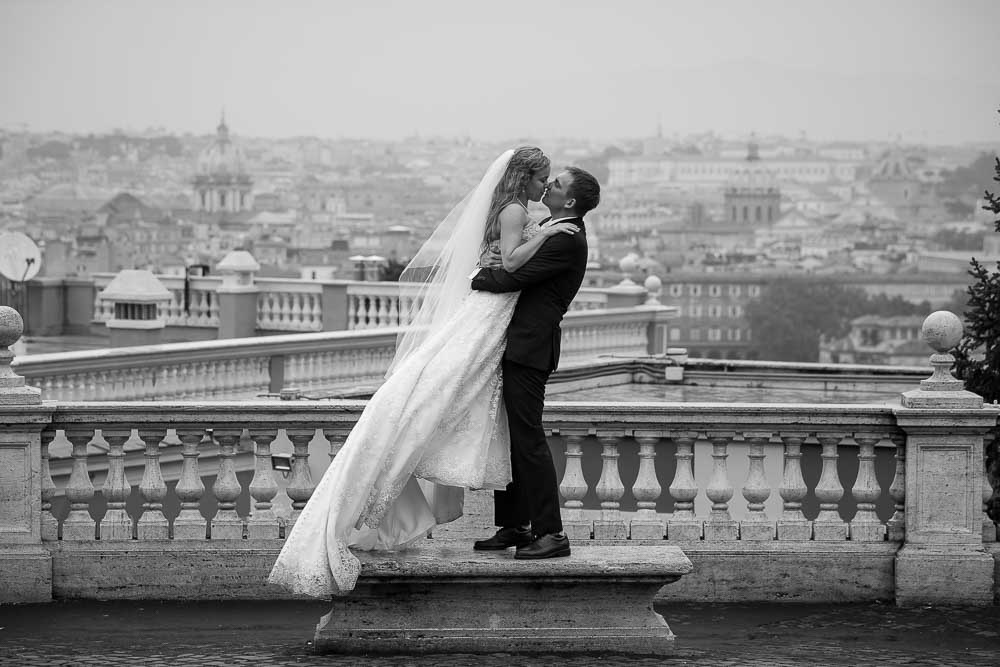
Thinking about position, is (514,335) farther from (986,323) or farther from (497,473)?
(986,323)

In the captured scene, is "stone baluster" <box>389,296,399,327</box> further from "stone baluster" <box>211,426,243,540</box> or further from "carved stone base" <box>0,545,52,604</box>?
"carved stone base" <box>0,545,52,604</box>

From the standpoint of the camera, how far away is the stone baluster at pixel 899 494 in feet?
26.0

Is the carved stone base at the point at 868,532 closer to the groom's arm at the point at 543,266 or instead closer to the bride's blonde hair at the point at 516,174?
the groom's arm at the point at 543,266

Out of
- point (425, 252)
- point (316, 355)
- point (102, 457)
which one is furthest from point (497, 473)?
point (316, 355)

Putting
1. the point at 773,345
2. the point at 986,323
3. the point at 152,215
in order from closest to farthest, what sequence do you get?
the point at 986,323 → the point at 773,345 → the point at 152,215

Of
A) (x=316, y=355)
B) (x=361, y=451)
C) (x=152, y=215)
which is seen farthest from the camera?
(x=152, y=215)

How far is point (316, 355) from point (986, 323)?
10.0 meters

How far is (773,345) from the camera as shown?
487 feet

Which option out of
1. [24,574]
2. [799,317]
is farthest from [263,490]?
[799,317]

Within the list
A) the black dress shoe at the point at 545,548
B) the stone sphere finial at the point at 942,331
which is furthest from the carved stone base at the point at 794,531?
the black dress shoe at the point at 545,548

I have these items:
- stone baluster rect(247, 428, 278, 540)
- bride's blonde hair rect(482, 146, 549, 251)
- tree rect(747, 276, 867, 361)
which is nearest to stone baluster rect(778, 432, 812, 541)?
bride's blonde hair rect(482, 146, 549, 251)

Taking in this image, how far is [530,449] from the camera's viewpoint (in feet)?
22.6

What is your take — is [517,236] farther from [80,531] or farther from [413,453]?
[80,531]

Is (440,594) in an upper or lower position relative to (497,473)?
lower
